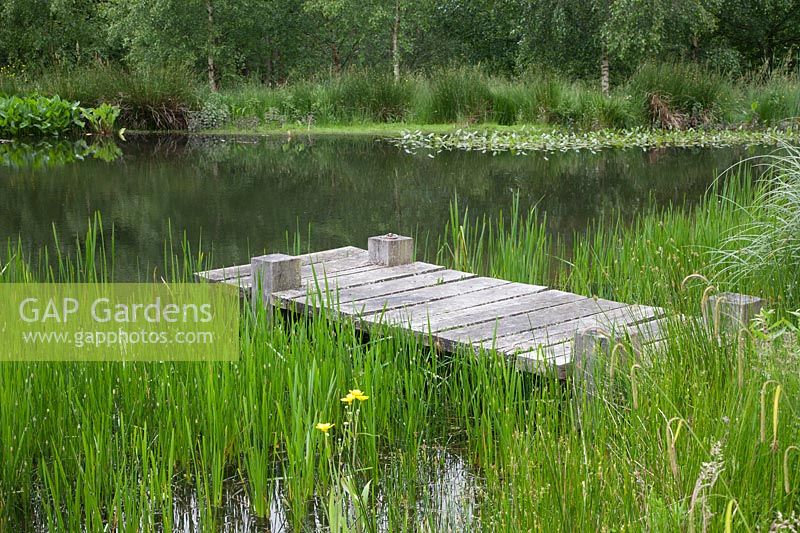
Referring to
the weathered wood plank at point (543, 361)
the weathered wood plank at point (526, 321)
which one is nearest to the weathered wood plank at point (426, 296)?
the weathered wood plank at point (526, 321)

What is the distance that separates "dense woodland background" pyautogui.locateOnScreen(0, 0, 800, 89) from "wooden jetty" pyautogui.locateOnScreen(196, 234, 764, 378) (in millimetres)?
13214

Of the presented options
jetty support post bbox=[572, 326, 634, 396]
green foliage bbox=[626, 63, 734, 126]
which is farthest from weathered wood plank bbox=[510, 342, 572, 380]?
green foliage bbox=[626, 63, 734, 126]

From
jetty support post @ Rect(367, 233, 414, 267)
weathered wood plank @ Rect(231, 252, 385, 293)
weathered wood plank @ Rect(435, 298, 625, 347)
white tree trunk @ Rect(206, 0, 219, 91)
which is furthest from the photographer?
white tree trunk @ Rect(206, 0, 219, 91)

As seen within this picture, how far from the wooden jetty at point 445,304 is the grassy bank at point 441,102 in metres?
9.99

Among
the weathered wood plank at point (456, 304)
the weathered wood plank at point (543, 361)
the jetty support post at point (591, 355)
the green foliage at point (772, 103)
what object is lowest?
the green foliage at point (772, 103)

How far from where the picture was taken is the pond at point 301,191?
7520mm

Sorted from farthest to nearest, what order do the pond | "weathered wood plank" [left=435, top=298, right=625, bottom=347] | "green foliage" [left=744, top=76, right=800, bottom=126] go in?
"green foliage" [left=744, top=76, right=800, bottom=126]
the pond
"weathered wood plank" [left=435, top=298, right=625, bottom=347]

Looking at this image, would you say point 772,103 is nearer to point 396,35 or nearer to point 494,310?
point 396,35

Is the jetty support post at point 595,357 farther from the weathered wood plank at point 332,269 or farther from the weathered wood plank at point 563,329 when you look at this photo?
the weathered wood plank at point 332,269

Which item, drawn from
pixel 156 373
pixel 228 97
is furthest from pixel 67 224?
pixel 228 97

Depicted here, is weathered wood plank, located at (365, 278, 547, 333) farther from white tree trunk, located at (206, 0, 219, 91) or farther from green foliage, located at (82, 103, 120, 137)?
white tree trunk, located at (206, 0, 219, 91)

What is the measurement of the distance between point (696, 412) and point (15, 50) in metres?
24.0

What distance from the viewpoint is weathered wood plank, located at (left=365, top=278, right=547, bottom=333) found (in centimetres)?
408

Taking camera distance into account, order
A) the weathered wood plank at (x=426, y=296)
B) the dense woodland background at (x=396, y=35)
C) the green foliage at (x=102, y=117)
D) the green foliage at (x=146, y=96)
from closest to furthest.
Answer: the weathered wood plank at (x=426, y=296) < the green foliage at (x=102, y=117) < the green foliage at (x=146, y=96) < the dense woodland background at (x=396, y=35)
